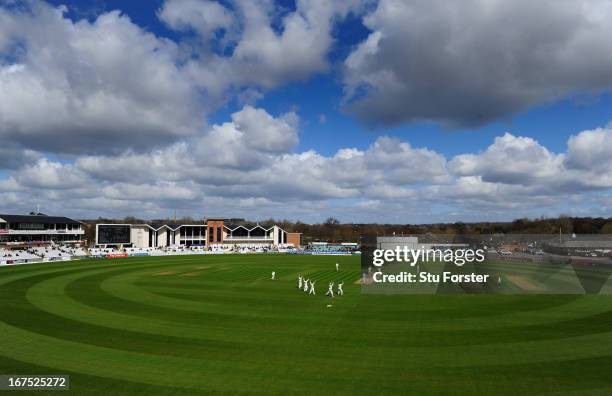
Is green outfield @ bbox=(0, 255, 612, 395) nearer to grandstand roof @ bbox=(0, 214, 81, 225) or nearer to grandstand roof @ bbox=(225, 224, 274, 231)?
grandstand roof @ bbox=(0, 214, 81, 225)

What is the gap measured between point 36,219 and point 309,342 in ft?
372

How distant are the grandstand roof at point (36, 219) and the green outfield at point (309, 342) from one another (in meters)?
81.1

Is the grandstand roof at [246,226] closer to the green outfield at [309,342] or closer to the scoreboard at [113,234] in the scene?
the scoreboard at [113,234]

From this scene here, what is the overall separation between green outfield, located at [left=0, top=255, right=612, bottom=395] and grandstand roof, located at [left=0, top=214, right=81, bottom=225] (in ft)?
266

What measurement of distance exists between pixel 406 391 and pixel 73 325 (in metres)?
20.1

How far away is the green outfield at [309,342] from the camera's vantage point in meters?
15.9

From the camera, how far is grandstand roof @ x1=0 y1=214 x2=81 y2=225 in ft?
343

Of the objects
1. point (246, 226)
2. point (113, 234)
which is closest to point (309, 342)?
point (113, 234)

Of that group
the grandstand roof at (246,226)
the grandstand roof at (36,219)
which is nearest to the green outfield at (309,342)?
the grandstand roof at (36,219)

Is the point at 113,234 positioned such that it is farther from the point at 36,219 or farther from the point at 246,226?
the point at 246,226

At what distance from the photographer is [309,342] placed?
21562mm

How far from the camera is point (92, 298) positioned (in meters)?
35.6

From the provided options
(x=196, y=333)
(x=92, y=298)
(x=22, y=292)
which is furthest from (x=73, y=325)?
(x=22, y=292)

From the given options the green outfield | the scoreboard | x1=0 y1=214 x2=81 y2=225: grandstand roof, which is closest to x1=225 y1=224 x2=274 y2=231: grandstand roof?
the scoreboard
